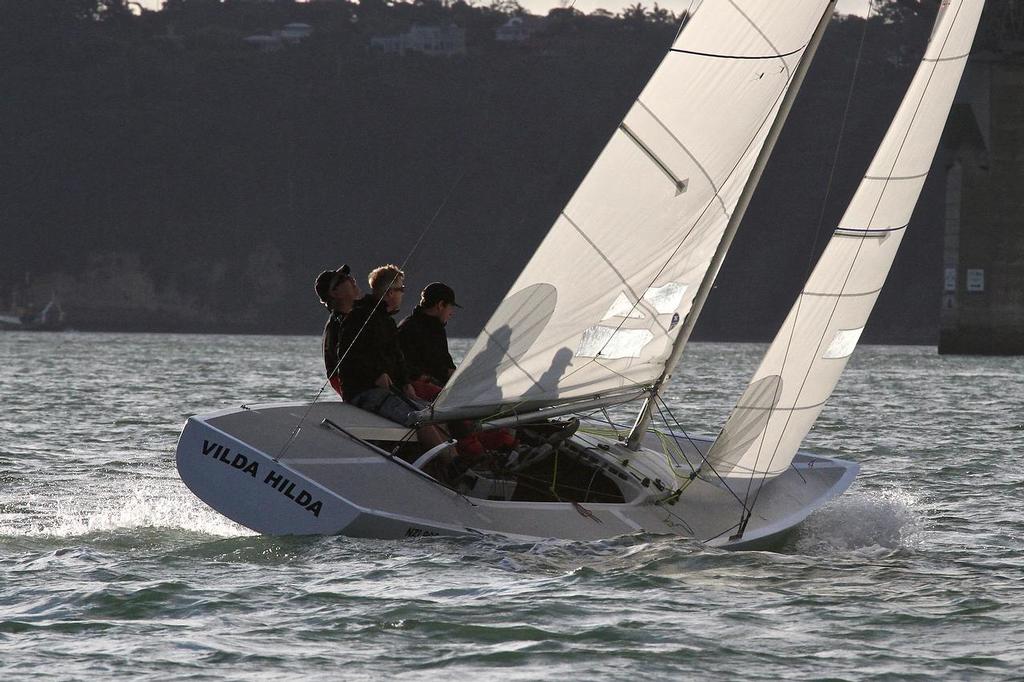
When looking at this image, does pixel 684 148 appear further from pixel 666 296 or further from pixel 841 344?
pixel 841 344

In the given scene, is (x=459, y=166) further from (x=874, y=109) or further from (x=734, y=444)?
(x=734, y=444)

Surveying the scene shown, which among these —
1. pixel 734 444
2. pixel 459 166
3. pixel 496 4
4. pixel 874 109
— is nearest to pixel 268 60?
pixel 459 166

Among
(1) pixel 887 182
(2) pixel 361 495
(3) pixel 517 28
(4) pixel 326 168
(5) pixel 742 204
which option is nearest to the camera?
(2) pixel 361 495

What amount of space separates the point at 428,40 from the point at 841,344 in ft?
318

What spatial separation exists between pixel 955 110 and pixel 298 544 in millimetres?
40976

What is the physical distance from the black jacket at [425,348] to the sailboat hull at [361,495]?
0.65 meters

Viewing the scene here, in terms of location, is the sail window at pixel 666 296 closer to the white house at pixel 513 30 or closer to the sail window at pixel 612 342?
the sail window at pixel 612 342

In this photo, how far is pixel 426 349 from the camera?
10023mm

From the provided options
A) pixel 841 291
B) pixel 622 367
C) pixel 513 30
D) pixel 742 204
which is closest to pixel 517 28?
pixel 513 30

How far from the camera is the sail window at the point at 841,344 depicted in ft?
32.9

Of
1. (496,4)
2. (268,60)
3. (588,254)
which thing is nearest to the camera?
(588,254)

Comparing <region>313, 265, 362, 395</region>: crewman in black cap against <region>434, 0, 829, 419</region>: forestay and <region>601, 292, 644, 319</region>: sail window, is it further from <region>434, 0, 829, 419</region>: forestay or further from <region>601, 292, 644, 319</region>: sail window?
<region>601, 292, 644, 319</region>: sail window

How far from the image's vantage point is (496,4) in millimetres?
107875

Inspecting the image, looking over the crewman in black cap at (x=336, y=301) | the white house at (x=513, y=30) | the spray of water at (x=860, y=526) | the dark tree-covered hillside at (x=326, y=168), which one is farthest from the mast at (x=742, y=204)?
the white house at (x=513, y=30)
